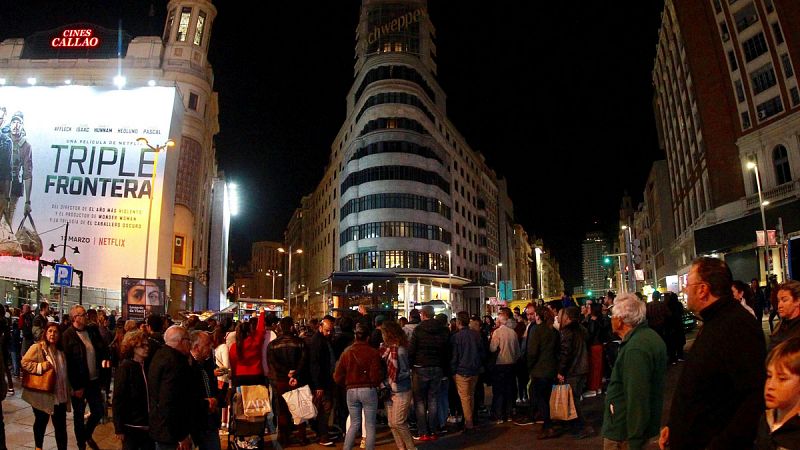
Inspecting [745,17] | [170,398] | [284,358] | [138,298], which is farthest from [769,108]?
[170,398]

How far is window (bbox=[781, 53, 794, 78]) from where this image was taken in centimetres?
3744

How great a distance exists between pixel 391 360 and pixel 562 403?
10.3ft

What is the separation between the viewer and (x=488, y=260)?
93062mm

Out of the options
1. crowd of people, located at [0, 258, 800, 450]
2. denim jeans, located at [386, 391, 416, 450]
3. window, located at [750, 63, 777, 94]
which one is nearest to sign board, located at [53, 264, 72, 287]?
crowd of people, located at [0, 258, 800, 450]

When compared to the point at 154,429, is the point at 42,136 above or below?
above

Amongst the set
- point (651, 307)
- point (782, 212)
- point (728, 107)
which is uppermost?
point (728, 107)

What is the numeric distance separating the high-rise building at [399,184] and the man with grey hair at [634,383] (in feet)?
137

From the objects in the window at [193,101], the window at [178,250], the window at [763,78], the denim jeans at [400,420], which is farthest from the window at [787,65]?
the window at [178,250]

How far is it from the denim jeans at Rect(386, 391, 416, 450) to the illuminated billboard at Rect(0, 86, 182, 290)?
32221mm

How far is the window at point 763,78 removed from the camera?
39281 mm

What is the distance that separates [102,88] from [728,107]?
155 ft

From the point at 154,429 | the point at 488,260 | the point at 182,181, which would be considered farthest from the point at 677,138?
the point at 154,429

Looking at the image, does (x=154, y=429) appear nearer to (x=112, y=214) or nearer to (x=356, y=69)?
(x=112, y=214)

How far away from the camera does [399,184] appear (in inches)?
2388
